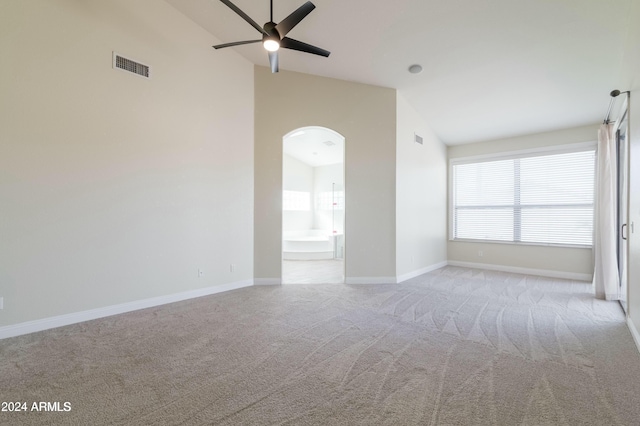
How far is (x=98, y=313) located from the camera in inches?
125

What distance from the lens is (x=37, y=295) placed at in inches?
111

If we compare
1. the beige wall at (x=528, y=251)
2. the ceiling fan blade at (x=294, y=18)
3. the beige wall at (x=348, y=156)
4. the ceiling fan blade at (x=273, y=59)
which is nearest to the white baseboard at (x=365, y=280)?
the beige wall at (x=348, y=156)

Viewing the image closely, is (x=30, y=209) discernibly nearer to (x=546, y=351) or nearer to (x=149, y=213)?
(x=149, y=213)

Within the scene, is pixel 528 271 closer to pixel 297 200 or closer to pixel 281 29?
pixel 281 29

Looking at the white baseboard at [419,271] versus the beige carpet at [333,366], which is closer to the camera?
the beige carpet at [333,366]

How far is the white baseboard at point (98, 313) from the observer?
271 cm

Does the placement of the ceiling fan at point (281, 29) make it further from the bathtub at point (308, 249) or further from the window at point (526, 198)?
the bathtub at point (308, 249)

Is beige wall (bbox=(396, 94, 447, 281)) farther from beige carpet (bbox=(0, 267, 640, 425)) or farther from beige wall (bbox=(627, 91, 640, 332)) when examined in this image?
beige wall (bbox=(627, 91, 640, 332))

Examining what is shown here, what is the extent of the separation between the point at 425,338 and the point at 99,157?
12.8 ft

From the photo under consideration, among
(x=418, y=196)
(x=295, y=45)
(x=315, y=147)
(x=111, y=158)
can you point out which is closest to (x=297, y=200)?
(x=315, y=147)

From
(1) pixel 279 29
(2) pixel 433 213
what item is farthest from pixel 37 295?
(2) pixel 433 213

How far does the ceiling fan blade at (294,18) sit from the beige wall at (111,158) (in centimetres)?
184

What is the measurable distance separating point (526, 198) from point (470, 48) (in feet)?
12.2

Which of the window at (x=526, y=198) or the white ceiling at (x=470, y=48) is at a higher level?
the white ceiling at (x=470, y=48)
